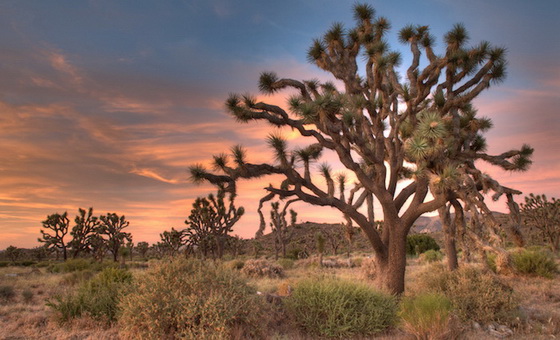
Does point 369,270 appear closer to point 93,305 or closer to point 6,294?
point 93,305

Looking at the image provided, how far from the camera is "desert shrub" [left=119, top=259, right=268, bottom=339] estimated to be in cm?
683

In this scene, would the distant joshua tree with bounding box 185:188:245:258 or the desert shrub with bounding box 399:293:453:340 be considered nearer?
the desert shrub with bounding box 399:293:453:340

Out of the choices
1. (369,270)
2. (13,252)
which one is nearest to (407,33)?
(369,270)

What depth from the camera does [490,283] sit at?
10.2 metres

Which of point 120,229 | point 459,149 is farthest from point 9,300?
point 120,229

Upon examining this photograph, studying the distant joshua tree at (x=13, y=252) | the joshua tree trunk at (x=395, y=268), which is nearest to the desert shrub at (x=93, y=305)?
the joshua tree trunk at (x=395, y=268)

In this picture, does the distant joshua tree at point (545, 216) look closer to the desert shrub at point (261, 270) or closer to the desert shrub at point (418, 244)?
the desert shrub at point (418, 244)

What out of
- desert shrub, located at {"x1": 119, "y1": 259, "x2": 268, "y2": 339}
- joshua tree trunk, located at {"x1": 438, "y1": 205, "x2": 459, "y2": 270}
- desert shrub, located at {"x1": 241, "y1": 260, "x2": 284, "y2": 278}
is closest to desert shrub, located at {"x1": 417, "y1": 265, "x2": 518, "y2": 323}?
desert shrub, located at {"x1": 119, "y1": 259, "x2": 268, "y2": 339}

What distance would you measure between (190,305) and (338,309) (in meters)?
3.17

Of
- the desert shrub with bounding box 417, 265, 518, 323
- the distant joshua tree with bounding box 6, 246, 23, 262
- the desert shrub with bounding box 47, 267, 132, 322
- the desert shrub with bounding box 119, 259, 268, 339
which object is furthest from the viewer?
the distant joshua tree with bounding box 6, 246, 23, 262

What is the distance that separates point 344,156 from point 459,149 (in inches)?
198

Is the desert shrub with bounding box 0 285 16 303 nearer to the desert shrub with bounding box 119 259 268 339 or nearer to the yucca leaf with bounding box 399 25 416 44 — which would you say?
the desert shrub with bounding box 119 259 268 339

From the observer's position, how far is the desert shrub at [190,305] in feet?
22.4

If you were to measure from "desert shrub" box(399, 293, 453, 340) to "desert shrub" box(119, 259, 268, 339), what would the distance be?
9.54 feet
